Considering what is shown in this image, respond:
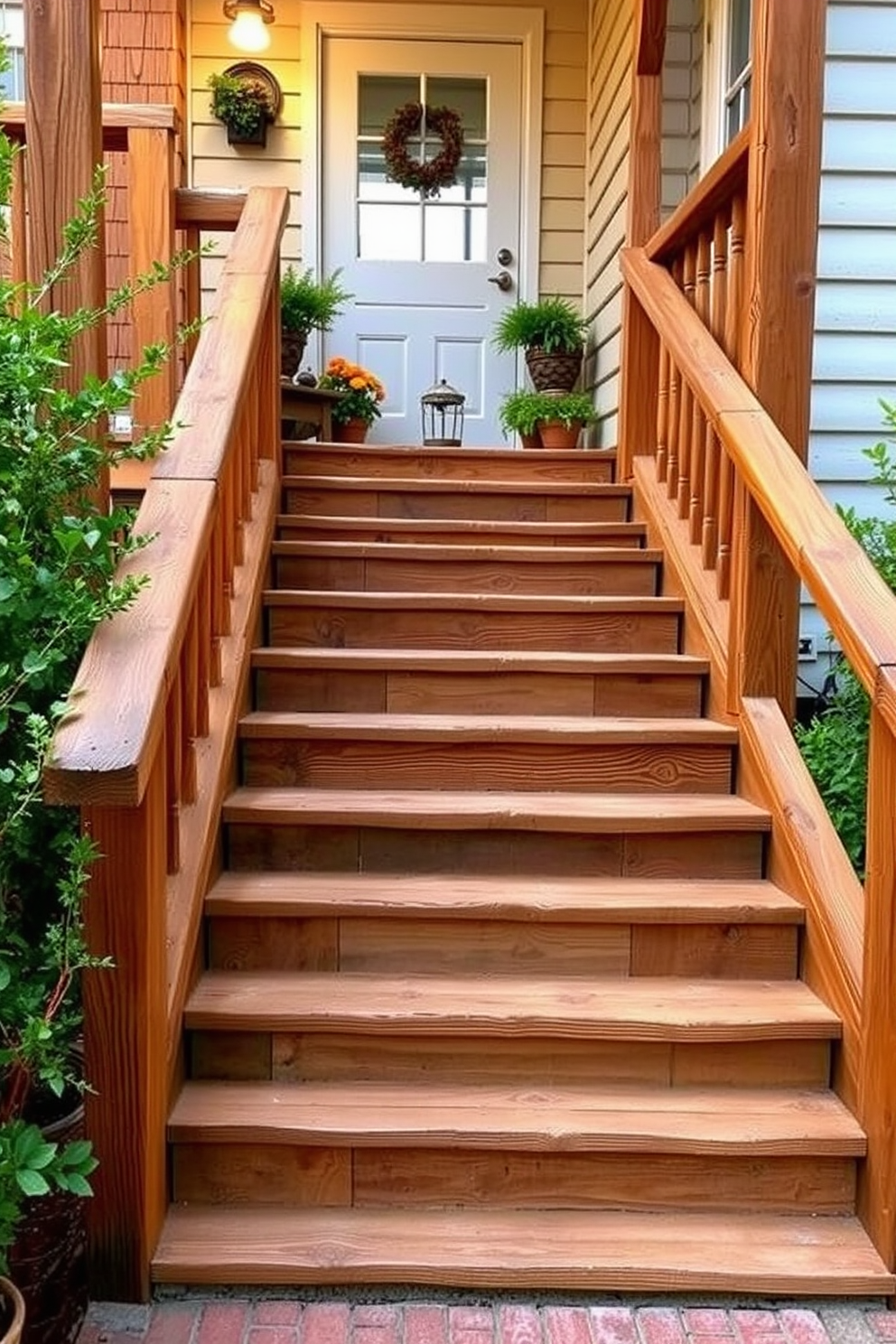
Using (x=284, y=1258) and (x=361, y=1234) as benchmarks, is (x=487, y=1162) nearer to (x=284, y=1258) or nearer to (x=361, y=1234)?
(x=361, y=1234)

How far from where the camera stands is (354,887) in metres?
2.07

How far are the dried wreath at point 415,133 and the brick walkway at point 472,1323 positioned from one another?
456 centimetres

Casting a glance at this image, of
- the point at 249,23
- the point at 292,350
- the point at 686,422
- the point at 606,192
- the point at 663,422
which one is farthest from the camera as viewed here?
the point at 249,23

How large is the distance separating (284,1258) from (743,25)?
3880 millimetres

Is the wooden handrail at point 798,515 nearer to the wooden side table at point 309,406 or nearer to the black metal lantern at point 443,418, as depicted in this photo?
the wooden side table at point 309,406

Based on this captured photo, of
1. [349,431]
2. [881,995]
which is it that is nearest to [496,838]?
[881,995]

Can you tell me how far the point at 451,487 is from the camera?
3.30 metres

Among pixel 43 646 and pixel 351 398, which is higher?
pixel 351 398

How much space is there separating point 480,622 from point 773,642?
0.78 meters

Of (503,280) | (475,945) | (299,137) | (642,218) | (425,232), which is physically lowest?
(475,945)

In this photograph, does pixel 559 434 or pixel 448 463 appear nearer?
pixel 448 463

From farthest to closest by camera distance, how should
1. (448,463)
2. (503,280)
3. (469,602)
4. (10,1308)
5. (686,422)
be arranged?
(503,280), (448,463), (686,422), (469,602), (10,1308)

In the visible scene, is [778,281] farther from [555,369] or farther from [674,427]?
[555,369]

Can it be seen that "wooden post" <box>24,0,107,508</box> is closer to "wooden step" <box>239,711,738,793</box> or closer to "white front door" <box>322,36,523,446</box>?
"wooden step" <box>239,711,738,793</box>
